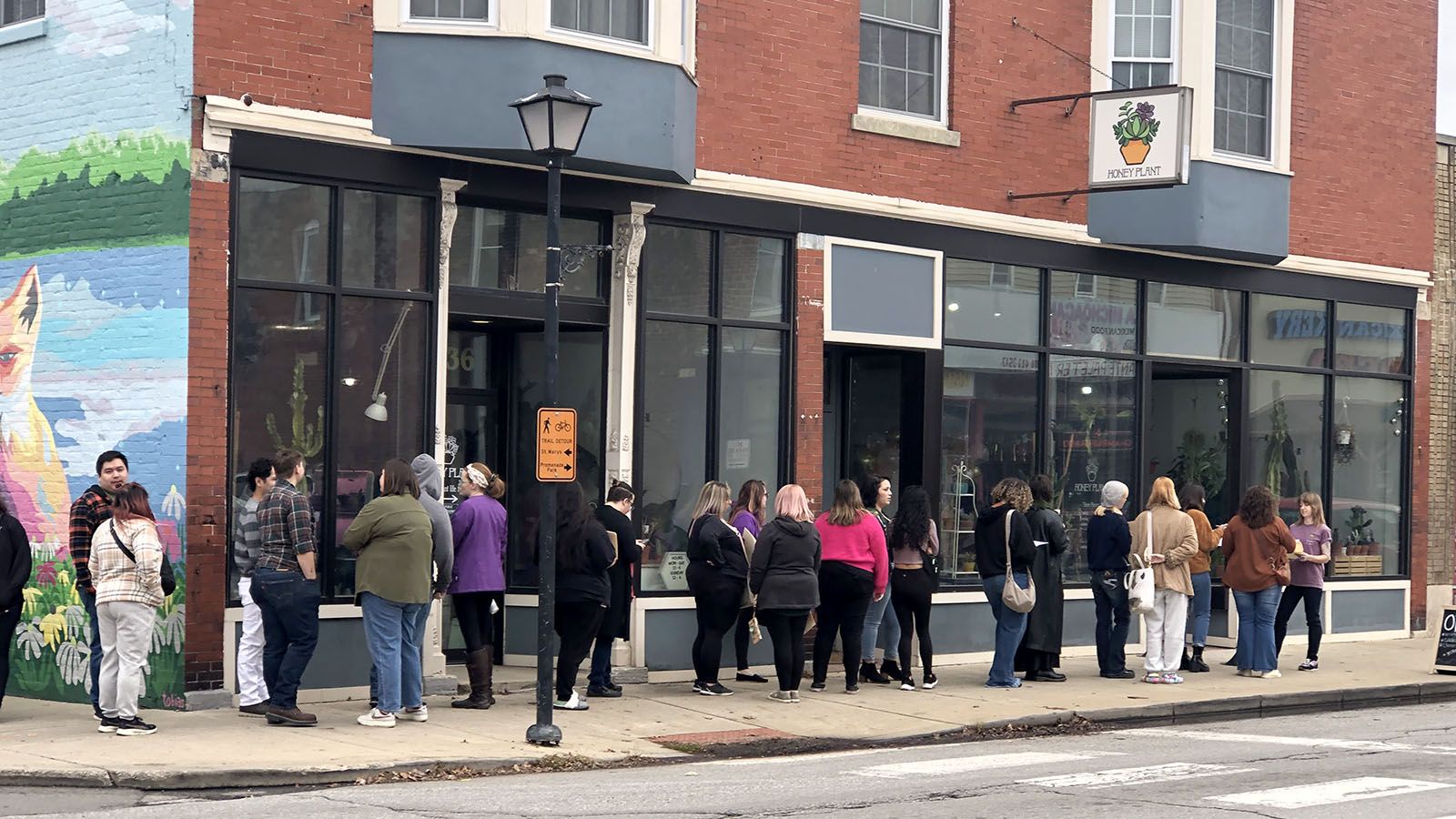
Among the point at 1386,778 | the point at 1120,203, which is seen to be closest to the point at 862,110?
the point at 1120,203

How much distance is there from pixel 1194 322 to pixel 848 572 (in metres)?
6.89

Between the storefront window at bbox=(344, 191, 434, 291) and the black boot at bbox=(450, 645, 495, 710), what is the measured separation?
9.71ft

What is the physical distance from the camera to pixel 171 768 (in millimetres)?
10094

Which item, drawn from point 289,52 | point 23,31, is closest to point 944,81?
point 289,52

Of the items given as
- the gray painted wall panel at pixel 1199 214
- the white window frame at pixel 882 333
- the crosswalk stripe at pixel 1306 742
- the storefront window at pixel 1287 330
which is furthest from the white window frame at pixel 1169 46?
the crosswalk stripe at pixel 1306 742

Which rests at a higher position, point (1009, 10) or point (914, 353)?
point (1009, 10)

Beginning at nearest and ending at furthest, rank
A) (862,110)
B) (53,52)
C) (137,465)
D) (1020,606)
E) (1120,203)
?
(137,465)
(53,52)
(1020,606)
(862,110)
(1120,203)

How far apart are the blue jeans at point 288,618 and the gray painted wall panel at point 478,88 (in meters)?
3.63

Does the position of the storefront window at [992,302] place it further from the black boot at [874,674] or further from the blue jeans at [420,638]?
the blue jeans at [420,638]

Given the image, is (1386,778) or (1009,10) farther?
(1009,10)

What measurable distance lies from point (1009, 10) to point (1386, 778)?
9751 millimetres

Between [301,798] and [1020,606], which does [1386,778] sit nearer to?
[1020,606]

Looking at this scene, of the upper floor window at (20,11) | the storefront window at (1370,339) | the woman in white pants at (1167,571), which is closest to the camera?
the upper floor window at (20,11)

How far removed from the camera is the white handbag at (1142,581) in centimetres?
1600
